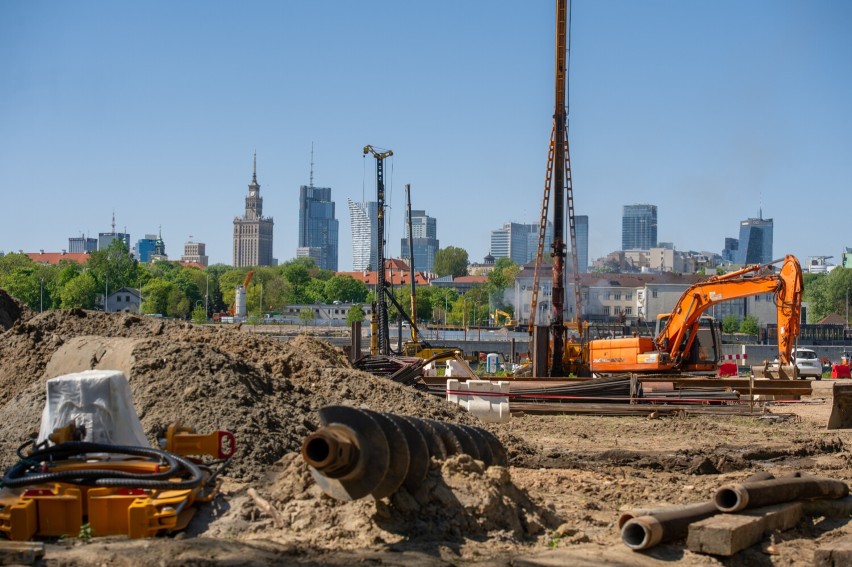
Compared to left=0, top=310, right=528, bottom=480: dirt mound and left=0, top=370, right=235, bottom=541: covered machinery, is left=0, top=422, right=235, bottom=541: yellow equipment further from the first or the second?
left=0, top=310, right=528, bottom=480: dirt mound

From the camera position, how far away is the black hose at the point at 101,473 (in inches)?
362

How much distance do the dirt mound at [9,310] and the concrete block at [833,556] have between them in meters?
20.6

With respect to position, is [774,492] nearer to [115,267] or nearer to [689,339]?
[689,339]

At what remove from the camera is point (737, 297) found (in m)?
28.9

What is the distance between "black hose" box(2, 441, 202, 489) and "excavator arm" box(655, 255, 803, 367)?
20009 mm

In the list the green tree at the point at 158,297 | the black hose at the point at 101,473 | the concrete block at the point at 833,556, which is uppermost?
the green tree at the point at 158,297

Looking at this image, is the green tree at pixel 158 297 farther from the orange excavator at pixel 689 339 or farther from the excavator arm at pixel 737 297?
the excavator arm at pixel 737 297

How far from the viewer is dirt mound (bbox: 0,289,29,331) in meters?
25.3

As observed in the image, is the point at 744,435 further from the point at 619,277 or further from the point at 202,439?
the point at 619,277

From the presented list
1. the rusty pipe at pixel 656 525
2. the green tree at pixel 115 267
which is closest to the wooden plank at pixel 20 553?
the rusty pipe at pixel 656 525

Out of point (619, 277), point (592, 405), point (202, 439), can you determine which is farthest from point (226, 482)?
point (619, 277)

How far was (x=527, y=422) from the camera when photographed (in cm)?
2147

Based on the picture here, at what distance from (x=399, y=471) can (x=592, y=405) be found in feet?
49.6

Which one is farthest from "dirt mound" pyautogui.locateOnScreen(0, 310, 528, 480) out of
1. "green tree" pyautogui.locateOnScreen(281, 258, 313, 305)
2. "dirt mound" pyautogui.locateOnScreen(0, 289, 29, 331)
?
"green tree" pyautogui.locateOnScreen(281, 258, 313, 305)
